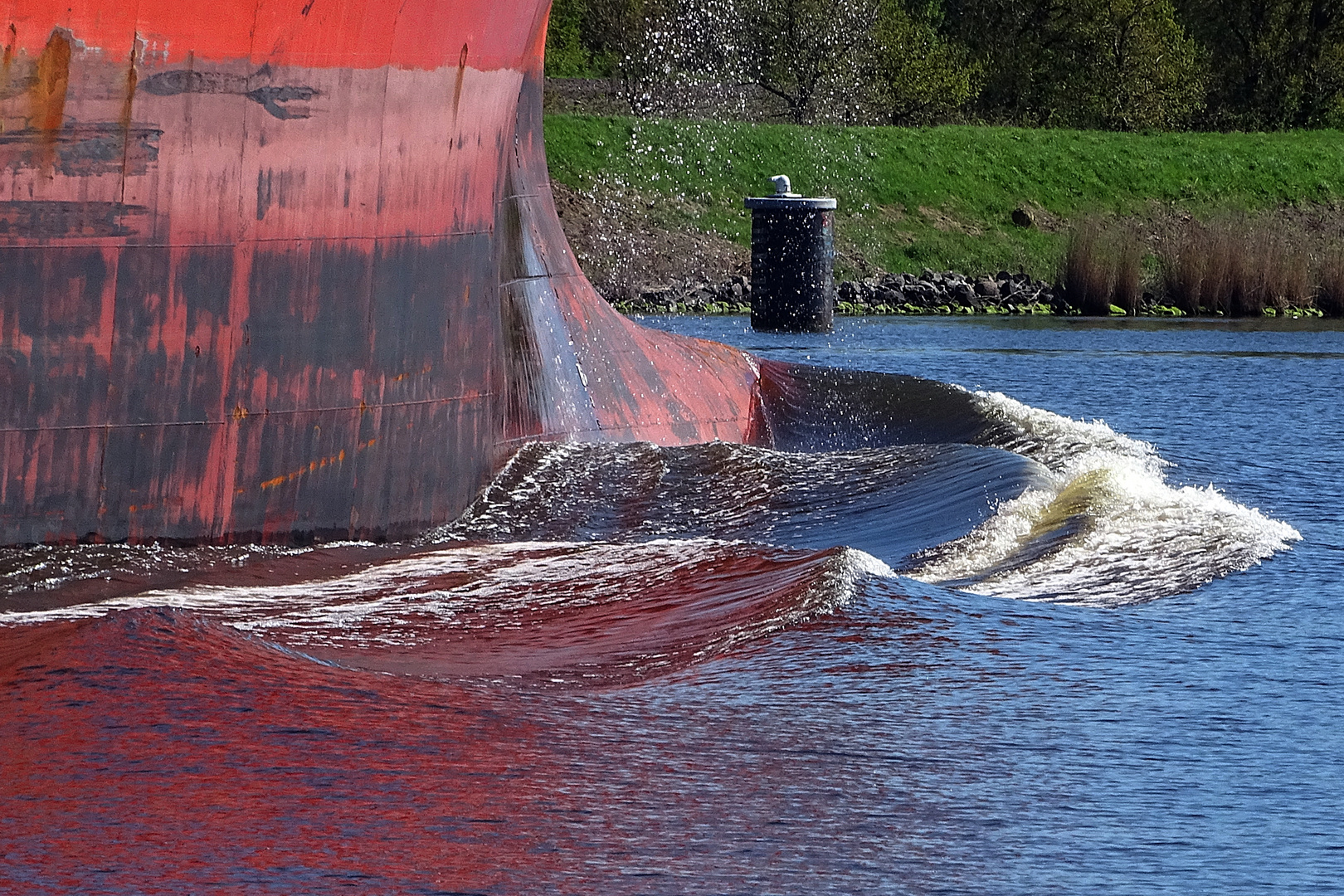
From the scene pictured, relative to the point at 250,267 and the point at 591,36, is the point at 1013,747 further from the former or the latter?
the point at 591,36

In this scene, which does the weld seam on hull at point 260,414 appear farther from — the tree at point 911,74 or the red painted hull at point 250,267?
the tree at point 911,74

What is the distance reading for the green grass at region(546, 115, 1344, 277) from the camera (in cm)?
3619

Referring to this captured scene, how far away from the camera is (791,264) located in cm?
2267

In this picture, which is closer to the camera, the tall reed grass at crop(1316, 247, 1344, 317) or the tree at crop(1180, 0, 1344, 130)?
the tall reed grass at crop(1316, 247, 1344, 317)

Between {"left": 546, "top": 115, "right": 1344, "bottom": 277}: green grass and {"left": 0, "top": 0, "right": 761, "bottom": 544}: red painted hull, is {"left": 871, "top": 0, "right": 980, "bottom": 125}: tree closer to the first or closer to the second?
{"left": 546, "top": 115, "right": 1344, "bottom": 277}: green grass

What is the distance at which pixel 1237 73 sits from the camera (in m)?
51.5

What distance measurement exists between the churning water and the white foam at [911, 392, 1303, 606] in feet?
0.10

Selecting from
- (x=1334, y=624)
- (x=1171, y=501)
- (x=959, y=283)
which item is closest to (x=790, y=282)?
(x=959, y=283)

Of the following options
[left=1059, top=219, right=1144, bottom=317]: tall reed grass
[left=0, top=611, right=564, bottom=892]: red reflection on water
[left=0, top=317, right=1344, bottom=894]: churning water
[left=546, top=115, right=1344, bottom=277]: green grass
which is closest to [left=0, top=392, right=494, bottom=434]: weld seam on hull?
[left=0, top=317, right=1344, bottom=894]: churning water

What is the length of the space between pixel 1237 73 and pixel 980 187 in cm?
1564

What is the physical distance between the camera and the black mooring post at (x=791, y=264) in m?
22.5

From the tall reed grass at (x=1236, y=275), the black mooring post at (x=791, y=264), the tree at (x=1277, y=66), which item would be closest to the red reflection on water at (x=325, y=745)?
the black mooring post at (x=791, y=264)

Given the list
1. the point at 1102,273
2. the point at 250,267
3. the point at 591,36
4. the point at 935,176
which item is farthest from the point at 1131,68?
the point at 250,267

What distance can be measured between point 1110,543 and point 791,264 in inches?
591
